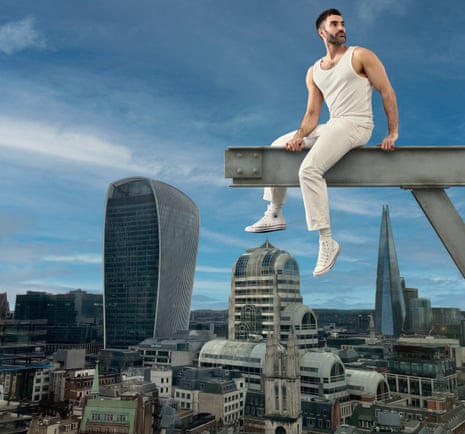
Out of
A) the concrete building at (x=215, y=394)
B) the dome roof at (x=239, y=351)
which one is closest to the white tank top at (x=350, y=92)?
the concrete building at (x=215, y=394)

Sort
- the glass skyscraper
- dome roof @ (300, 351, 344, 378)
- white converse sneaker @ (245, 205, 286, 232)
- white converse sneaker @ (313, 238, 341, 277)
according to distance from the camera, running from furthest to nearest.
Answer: the glass skyscraper < dome roof @ (300, 351, 344, 378) < white converse sneaker @ (245, 205, 286, 232) < white converse sneaker @ (313, 238, 341, 277)

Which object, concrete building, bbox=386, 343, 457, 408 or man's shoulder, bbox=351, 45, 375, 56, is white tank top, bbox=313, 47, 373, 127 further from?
concrete building, bbox=386, 343, 457, 408

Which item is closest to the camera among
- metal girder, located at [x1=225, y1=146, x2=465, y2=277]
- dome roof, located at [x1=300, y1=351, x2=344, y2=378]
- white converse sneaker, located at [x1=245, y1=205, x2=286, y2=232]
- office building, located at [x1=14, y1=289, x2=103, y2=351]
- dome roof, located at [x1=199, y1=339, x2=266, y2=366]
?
metal girder, located at [x1=225, y1=146, x2=465, y2=277]

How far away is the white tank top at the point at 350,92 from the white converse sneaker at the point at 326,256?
109cm

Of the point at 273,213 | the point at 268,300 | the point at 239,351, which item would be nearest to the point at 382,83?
the point at 273,213

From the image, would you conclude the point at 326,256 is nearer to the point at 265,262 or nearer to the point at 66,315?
the point at 265,262

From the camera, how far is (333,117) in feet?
14.4

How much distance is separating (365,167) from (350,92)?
668 millimetres

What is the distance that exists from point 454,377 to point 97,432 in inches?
2269

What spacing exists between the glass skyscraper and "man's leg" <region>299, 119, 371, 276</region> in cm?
11427

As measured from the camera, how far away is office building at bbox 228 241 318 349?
82.9 meters

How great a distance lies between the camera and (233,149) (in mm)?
4316

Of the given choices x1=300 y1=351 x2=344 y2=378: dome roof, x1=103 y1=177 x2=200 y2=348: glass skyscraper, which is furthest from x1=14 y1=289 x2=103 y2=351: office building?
x1=300 y1=351 x2=344 y2=378: dome roof

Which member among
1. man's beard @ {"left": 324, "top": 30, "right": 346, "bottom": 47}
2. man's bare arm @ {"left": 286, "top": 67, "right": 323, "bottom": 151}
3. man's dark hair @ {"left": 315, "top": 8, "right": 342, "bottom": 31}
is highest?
man's dark hair @ {"left": 315, "top": 8, "right": 342, "bottom": 31}
